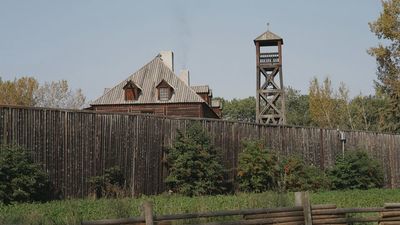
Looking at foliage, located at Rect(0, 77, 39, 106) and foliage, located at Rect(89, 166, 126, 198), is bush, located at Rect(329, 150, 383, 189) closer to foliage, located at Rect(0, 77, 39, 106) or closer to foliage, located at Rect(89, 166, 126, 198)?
foliage, located at Rect(89, 166, 126, 198)

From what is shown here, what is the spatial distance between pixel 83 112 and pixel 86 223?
31.2 ft

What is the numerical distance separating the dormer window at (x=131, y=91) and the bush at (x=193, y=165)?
59.2ft

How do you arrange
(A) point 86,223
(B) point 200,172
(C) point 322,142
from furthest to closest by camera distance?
(C) point 322,142 < (B) point 200,172 < (A) point 86,223

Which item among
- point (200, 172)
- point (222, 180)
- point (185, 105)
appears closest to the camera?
point (200, 172)

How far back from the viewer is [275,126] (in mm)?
22359

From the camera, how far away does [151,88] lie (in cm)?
3709

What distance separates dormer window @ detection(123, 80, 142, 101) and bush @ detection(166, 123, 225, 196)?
18.0 meters

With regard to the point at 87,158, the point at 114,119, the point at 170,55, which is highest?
the point at 170,55

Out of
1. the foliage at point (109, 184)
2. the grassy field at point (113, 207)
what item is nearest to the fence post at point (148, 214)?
the grassy field at point (113, 207)

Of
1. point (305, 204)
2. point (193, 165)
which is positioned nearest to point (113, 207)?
point (305, 204)

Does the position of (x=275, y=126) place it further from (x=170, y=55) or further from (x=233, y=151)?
(x=170, y=55)

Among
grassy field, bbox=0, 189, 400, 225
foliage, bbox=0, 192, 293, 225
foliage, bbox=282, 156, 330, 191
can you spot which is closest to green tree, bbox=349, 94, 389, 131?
foliage, bbox=282, 156, 330, 191

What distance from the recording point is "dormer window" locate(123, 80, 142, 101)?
3681 cm

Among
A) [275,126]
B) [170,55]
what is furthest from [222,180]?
[170,55]
